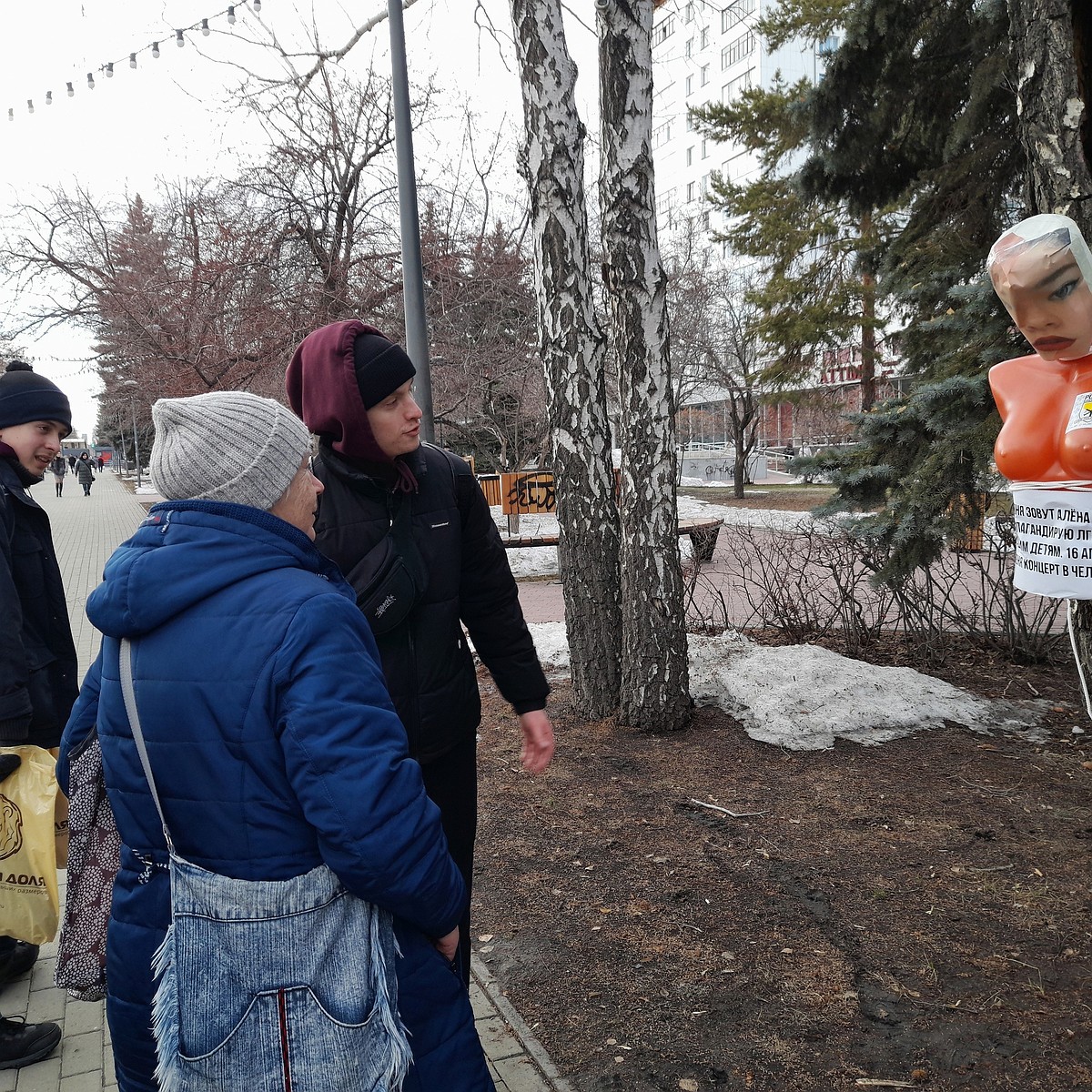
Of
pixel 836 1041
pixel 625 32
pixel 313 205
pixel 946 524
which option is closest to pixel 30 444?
pixel 836 1041

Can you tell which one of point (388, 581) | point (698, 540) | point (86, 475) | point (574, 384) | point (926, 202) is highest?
point (926, 202)

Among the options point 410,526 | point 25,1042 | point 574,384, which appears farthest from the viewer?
point 574,384

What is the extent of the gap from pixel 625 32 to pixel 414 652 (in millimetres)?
4427

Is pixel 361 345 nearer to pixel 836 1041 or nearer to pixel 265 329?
pixel 836 1041

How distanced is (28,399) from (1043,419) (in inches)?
129

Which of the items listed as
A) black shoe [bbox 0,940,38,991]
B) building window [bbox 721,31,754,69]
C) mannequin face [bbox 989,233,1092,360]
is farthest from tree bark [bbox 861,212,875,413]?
building window [bbox 721,31,754,69]

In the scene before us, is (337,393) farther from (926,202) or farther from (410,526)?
(926,202)

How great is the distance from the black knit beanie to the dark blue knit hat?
1.46 metres

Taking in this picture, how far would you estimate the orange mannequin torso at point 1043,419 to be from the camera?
9.85ft

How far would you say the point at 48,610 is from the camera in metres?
3.21

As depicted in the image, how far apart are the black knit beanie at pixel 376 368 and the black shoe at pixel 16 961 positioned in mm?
2468

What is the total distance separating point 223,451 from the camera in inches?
65.4

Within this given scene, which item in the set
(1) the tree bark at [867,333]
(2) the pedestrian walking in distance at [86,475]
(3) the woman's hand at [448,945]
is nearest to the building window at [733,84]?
(1) the tree bark at [867,333]

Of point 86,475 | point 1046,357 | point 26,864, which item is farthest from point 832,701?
point 86,475
